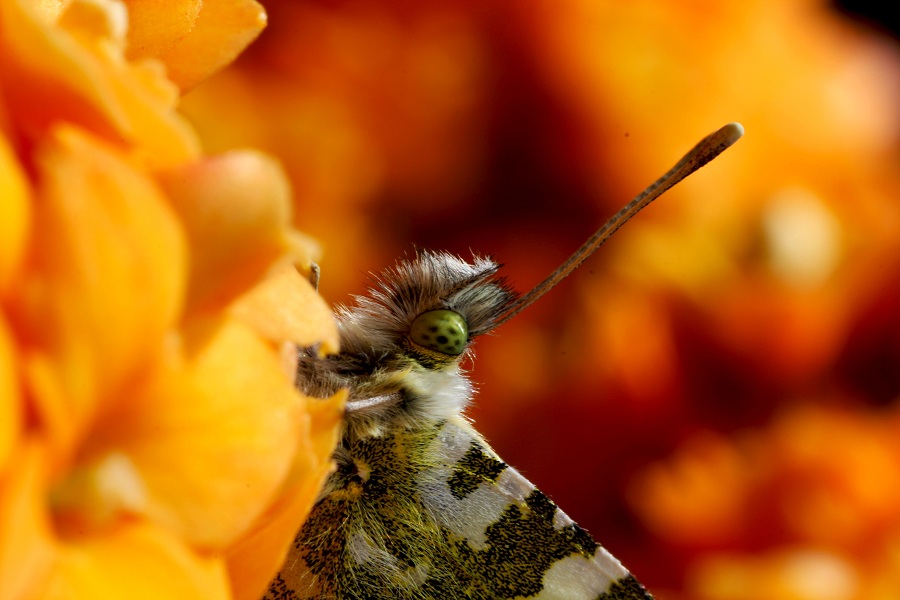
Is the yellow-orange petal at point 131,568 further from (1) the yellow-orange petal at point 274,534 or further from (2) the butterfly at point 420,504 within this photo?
(2) the butterfly at point 420,504

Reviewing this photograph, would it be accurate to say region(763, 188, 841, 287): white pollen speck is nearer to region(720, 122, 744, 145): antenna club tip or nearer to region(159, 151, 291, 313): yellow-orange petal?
region(720, 122, 744, 145): antenna club tip

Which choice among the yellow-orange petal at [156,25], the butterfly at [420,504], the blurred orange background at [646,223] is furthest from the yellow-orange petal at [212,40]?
the blurred orange background at [646,223]

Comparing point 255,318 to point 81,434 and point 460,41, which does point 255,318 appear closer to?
point 81,434

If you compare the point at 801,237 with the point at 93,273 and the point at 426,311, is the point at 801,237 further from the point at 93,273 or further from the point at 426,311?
the point at 93,273

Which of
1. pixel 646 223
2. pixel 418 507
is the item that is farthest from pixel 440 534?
pixel 646 223

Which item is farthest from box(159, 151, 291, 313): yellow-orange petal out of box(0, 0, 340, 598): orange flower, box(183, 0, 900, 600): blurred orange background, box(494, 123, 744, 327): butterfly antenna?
box(183, 0, 900, 600): blurred orange background

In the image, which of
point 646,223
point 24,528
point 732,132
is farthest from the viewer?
point 646,223
